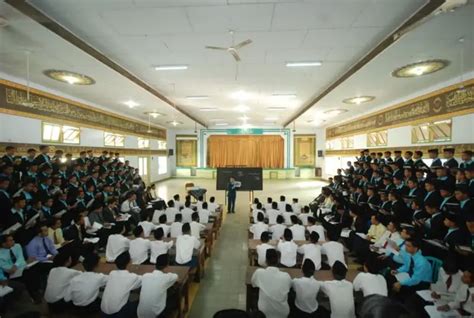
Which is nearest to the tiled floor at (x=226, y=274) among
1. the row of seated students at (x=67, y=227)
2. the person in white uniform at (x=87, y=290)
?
the row of seated students at (x=67, y=227)

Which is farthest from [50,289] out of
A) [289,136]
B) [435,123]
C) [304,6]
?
[289,136]

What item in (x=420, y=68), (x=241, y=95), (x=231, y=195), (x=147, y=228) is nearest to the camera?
(x=147, y=228)

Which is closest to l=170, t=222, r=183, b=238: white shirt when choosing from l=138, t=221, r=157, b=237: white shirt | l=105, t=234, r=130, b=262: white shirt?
l=138, t=221, r=157, b=237: white shirt

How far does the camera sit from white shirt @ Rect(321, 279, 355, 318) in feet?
9.29

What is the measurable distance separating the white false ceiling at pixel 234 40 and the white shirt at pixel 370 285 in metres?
3.84

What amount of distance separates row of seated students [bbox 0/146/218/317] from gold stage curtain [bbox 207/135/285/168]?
1174cm

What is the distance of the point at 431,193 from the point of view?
527 centimetres

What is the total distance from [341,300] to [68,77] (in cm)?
811

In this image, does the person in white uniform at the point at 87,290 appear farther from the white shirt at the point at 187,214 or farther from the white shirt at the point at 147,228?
the white shirt at the point at 187,214

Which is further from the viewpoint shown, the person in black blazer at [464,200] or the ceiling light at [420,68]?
the ceiling light at [420,68]

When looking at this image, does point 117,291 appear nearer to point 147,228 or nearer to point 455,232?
point 147,228

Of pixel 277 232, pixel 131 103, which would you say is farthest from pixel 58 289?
pixel 131 103

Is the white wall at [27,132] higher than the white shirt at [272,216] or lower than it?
higher

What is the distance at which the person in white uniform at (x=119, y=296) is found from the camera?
2891 millimetres
